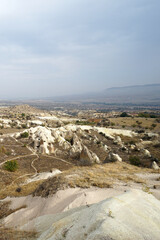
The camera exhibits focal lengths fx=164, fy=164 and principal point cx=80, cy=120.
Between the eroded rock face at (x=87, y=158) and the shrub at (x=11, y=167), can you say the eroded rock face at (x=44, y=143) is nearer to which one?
the eroded rock face at (x=87, y=158)

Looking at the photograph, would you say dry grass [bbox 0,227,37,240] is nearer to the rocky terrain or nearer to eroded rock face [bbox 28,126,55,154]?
the rocky terrain

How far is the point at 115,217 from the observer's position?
6879mm

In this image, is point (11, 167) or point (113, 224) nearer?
point (113, 224)

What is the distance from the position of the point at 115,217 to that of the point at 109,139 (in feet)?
125

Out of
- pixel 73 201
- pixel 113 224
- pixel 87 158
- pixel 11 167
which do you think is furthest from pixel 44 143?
pixel 113 224

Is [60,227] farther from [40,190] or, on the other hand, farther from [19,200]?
[19,200]

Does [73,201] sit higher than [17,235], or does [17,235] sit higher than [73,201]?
[17,235]

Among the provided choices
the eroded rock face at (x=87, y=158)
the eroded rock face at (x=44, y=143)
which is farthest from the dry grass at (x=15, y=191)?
the eroded rock face at (x=44, y=143)

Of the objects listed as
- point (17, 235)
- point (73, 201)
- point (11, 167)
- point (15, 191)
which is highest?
point (17, 235)

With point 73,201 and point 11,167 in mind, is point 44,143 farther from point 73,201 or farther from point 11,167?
point 73,201

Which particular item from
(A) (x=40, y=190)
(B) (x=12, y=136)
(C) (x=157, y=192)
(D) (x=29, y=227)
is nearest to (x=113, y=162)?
(C) (x=157, y=192)

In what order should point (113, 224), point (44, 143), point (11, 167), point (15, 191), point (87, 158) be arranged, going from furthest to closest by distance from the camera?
point (44, 143) < point (87, 158) < point (11, 167) < point (15, 191) < point (113, 224)

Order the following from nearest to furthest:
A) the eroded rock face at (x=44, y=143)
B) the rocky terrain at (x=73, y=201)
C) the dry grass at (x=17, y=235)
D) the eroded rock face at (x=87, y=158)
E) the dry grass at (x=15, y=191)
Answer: the rocky terrain at (x=73, y=201), the dry grass at (x=17, y=235), the dry grass at (x=15, y=191), the eroded rock face at (x=87, y=158), the eroded rock face at (x=44, y=143)

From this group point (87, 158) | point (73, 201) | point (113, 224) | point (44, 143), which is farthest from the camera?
point (44, 143)
